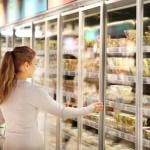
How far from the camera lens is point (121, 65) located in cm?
348

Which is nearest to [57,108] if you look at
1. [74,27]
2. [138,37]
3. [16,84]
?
[16,84]

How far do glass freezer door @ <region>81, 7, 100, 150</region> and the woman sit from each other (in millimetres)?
641

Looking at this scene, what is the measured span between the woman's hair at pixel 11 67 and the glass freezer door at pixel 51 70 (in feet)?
5.50

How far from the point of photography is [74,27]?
177 inches

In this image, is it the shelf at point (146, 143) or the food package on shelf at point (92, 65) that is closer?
the shelf at point (146, 143)

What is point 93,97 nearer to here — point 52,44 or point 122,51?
point 122,51

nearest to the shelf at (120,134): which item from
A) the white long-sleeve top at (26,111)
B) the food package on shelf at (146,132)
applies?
the food package on shelf at (146,132)

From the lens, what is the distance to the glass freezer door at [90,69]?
381cm

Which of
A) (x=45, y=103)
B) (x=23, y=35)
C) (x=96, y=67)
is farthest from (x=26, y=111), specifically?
(x=23, y=35)

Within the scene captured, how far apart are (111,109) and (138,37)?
955mm

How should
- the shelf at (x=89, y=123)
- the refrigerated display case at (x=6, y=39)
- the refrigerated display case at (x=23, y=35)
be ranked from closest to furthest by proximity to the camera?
the shelf at (x=89, y=123)
the refrigerated display case at (x=23, y=35)
the refrigerated display case at (x=6, y=39)

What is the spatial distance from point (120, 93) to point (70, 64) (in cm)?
111

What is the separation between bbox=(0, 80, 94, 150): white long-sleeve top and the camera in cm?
306

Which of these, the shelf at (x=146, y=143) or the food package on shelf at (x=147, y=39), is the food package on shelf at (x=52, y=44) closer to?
the food package on shelf at (x=147, y=39)
